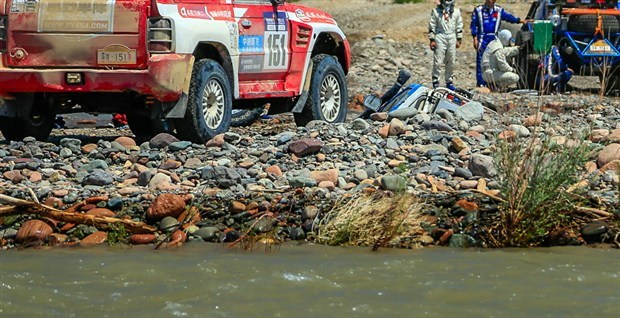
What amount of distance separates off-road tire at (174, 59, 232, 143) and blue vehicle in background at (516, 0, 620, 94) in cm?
850

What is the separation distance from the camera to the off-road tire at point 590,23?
2070cm

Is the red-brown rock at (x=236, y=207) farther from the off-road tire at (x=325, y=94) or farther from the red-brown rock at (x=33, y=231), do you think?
the off-road tire at (x=325, y=94)

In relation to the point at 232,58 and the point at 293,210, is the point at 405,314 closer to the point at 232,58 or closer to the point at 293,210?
the point at 293,210

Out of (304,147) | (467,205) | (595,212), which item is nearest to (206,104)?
(304,147)

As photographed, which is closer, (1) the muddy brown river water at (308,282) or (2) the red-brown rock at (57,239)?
(1) the muddy brown river water at (308,282)

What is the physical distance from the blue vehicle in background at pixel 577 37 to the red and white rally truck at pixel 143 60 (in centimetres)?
793

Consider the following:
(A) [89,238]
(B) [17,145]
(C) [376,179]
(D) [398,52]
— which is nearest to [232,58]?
(B) [17,145]

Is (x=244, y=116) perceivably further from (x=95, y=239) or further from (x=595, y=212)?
(x=595, y=212)

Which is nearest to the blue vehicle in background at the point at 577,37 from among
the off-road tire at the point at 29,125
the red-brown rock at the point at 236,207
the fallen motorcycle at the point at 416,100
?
the fallen motorcycle at the point at 416,100

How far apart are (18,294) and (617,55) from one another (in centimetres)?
1461

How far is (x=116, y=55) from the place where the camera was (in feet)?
38.3

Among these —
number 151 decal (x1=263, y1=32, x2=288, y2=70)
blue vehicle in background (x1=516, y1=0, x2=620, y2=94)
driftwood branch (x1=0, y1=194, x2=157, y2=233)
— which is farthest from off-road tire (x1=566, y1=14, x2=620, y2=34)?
driftwood branch (x1=0, y1=194, x2=157, y2=233)

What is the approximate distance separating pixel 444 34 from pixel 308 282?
481 inches

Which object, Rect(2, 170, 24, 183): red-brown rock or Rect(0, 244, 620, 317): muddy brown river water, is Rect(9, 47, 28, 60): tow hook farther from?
Rect(0, 244, 620, 317): muddy brown river water
